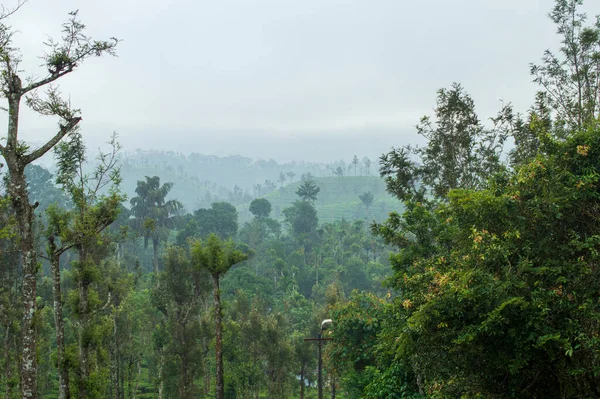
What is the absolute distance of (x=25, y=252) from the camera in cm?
995

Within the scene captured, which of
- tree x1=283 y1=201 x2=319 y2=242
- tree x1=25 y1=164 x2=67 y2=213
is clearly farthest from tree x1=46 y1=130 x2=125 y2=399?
tree x1=25 y1=164 x2=67 y2=213

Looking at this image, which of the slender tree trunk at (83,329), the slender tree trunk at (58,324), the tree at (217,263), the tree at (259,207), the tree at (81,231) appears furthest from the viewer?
the tree at (259,207)

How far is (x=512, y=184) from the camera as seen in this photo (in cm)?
966

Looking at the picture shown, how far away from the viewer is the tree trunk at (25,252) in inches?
383

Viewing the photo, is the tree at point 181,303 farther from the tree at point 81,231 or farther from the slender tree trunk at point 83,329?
the slender tree trunk at point 83,329

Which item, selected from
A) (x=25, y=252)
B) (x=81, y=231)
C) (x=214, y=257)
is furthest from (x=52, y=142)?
(x=214, y=257)

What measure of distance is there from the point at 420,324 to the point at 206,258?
12892 millimetres

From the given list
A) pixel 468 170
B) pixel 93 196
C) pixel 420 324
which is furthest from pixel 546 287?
pixel 93 196

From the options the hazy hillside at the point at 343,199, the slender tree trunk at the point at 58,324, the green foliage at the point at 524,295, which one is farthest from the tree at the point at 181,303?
the hazy hillside at the point at 343,199

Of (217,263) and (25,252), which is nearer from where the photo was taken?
(25,252)

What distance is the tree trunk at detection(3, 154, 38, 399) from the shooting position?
31.9 feet

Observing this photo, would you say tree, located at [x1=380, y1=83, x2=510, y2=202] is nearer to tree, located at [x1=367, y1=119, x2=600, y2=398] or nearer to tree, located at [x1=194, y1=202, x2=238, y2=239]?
tree, located at [x1=367, y1=119, x2=600, y2=398]

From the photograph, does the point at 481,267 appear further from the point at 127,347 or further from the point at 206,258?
the point at 127,347

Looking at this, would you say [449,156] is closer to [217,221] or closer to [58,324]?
[58,324]
